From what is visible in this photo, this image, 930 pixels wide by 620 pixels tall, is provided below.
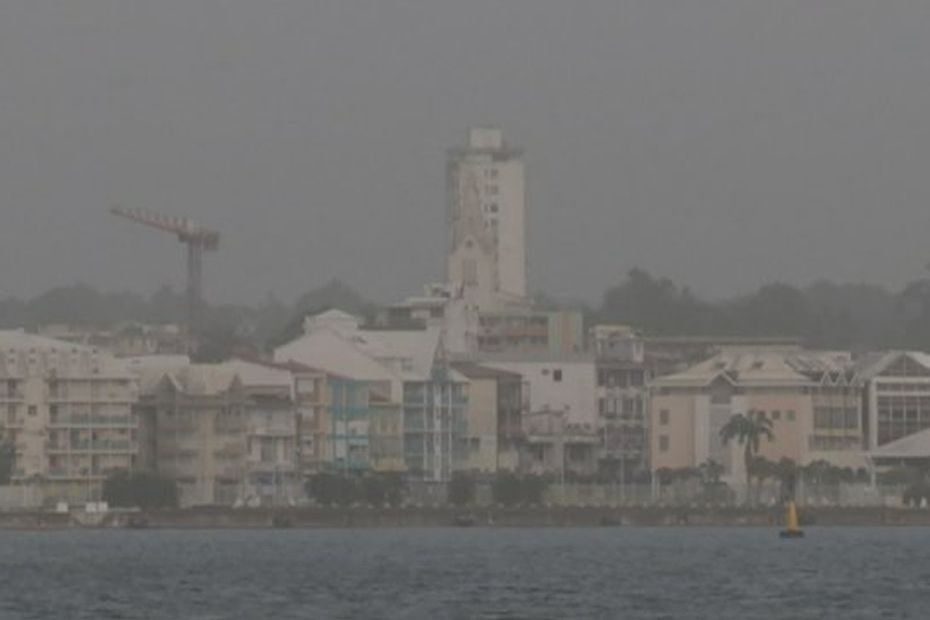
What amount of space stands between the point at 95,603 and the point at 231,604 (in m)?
3.84

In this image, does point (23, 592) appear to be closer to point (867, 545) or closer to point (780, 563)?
point (780, 563)

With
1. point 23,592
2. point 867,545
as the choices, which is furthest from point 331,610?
point 867,545

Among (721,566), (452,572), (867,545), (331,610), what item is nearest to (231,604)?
(331,610)

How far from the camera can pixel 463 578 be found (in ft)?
445

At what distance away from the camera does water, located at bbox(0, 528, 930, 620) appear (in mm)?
114375

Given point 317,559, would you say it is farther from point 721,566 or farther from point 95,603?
point 95,603

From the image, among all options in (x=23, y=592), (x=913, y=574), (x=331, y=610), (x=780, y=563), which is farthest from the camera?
(x=780, y=563)

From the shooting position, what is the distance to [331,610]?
113688mm

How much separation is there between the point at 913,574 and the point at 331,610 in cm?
3092

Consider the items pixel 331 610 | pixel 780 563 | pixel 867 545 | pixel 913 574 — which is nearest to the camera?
pixel 331 610

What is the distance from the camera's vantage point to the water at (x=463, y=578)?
114 m

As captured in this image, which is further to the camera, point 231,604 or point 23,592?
point 23,592

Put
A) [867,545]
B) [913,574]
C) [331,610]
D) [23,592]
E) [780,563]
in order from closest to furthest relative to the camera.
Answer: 1. [331,610]
2. [23,592]
3. [913,574]
4. [780,563]
5. [867,545]

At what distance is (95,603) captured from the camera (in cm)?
11850
